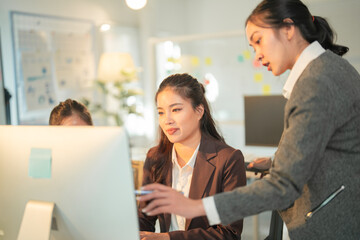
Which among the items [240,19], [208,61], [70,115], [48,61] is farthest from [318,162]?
[240,19]

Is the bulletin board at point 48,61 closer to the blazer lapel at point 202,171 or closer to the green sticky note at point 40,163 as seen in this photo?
the blazer lapel at point 202,171

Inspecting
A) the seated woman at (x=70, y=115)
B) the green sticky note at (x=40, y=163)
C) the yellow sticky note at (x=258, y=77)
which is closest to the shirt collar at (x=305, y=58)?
the green sticky note at (x=40, y=163)

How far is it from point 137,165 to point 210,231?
0.83 meters

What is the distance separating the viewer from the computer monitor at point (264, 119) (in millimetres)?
2443

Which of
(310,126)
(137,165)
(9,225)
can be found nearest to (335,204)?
(310,126)

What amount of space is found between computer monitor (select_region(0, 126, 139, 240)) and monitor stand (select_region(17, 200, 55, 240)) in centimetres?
2

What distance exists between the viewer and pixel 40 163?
0.93m

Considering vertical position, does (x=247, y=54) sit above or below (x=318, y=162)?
above

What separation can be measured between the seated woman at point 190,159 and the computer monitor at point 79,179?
37cm

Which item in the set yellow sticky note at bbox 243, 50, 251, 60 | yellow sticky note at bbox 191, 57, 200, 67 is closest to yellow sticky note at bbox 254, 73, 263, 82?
yellow sticky note at bbox 243, 50, 251, 60

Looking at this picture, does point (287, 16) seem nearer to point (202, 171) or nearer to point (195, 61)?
point (202, 171)

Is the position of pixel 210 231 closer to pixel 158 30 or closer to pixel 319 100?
pixel 319 100

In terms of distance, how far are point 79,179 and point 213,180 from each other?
0.56 metres

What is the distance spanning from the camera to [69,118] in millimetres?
1599
